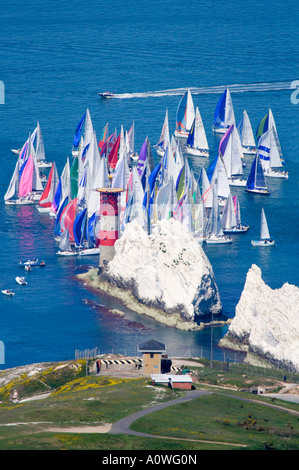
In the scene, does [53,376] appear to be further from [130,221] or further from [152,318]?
[130,221]

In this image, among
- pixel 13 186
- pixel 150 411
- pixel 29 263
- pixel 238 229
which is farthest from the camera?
pixel 13 186

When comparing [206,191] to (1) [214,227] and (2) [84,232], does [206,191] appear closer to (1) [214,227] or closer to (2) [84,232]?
(1) [214,227]

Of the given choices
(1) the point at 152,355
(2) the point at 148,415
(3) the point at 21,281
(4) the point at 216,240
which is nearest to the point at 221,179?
(4) the point at 216,240

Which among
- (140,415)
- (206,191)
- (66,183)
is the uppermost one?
(66,183)

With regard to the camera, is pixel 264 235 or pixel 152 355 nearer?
pixel 152 355

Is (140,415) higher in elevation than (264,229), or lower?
lower

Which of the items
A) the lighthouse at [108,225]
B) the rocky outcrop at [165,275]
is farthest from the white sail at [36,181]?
the rocky outcrop at [165,275]
